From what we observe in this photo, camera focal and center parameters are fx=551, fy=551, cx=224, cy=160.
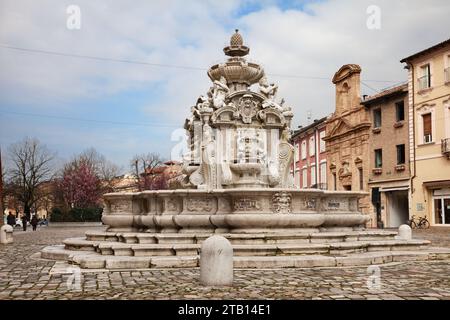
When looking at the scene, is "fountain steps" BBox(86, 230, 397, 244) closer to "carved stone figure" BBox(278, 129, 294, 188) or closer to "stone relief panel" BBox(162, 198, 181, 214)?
"stone relief panel" BBox(162, 198, 181, 214)

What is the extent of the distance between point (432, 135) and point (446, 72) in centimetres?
387

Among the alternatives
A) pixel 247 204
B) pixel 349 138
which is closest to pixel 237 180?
pixel 247 204

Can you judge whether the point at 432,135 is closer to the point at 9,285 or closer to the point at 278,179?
the point at 278,179

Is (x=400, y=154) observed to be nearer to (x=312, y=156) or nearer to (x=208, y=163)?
(x=312, y=156)

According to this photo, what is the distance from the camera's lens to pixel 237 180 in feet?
53.8

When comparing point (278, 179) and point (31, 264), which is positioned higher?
point (278, 179)

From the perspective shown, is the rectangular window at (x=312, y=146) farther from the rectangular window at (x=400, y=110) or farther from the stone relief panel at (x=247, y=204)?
the stone relief panel at (x=247, y=204)

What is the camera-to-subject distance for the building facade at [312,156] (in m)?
49.0

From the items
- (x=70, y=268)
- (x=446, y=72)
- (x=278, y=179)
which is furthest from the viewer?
(x=446, y=72)

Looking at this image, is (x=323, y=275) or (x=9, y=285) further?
(x=323, y=275)

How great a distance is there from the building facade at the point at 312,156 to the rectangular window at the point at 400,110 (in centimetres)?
1020

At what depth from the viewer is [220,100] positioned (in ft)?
57.2

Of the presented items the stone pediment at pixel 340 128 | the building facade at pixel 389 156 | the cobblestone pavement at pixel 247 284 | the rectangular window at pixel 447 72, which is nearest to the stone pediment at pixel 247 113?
the cobblestone pavement at pixel 247 284
